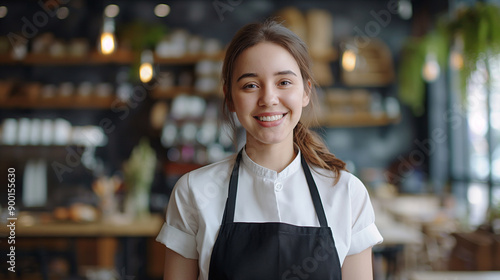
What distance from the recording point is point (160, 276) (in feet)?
13.7

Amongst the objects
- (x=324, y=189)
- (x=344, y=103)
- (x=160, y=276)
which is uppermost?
(x=344, y=103)

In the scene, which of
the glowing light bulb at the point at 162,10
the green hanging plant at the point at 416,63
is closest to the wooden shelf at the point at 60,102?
the glowing light bulb at the point at 162,10

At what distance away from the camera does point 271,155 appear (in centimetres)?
118

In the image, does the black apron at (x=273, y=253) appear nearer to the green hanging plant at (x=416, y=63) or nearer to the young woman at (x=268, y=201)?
the young woman at (x=268, y=201)

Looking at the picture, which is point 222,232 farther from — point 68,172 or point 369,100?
point 369,100

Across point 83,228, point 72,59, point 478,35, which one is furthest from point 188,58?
point 478,35

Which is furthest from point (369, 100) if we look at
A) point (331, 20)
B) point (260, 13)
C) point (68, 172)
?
point (68, 172)

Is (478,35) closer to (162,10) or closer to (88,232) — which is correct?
(88,232)

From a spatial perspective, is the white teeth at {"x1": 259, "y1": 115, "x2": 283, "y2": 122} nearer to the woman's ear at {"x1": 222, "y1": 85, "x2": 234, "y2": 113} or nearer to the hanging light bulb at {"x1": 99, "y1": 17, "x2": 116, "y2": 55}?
the woman's ear at {"x1": 222, "y1": 85, "x2": 234, "y2": 113}

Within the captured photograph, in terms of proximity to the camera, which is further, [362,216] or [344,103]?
[344,103]

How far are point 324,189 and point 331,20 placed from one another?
5396 mm

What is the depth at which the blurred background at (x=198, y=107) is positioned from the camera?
4684mm

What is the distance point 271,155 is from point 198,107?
166 inches

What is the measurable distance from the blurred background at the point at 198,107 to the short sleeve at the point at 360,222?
9.79ft
